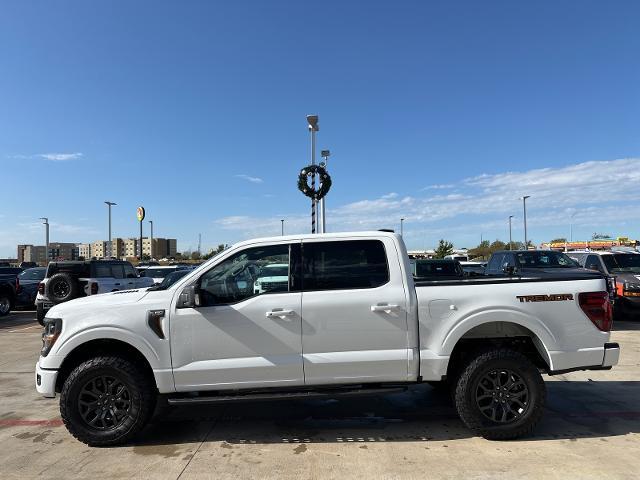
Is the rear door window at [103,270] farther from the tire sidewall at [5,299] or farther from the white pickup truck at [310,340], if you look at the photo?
the white pickup truck at [310,340]

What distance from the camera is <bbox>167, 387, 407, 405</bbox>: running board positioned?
15.0 ft

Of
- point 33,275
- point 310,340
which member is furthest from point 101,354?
point 33,275

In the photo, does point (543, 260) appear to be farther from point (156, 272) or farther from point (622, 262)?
point (156, 272)

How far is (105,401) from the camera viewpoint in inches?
185

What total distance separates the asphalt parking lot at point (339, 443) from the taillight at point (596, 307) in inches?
42.9

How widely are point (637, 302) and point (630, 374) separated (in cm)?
554

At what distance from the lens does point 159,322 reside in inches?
183

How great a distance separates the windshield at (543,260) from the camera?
11992 mm

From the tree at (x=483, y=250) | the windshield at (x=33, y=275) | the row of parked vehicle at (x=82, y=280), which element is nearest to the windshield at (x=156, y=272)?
the windshield at (x=33, y=275)

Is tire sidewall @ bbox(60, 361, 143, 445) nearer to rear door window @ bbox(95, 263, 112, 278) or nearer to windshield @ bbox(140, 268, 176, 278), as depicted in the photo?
rear door window @ bbox(95, 263, 112, 278)

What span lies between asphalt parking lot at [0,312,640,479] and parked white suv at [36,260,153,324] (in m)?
5.46

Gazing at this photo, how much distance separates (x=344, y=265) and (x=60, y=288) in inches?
354

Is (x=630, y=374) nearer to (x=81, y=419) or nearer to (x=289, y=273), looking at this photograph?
(x=289, y=273)

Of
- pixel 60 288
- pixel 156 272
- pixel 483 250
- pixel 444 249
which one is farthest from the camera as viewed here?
pixel 483 250
